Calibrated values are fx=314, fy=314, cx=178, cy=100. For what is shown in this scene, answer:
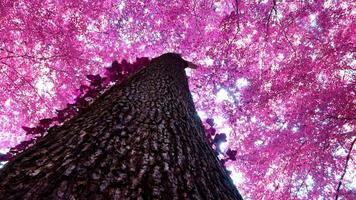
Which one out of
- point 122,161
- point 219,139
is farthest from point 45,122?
point 122,161

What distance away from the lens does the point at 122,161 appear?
153cm

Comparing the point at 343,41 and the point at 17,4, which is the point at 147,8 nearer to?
the point at 17,4

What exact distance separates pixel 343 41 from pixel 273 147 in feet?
11.3

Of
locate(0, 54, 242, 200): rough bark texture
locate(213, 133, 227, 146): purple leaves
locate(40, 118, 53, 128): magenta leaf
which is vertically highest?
locate(213, 133, 227, 146): purple leaves

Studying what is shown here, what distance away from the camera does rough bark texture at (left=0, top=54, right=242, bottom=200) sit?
1246 mm

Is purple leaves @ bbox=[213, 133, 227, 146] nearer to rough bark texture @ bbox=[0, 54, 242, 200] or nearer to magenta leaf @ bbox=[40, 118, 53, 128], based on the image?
rough bark texture @ bbox=[0, 54, 242, 200]

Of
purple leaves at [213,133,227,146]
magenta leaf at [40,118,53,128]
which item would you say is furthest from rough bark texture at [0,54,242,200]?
purple leaves at [213,133,227,146]

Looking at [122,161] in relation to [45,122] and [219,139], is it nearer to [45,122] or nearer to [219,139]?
[45,122]

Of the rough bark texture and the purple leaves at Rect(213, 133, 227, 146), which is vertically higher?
the purple leaves at Rect(213, 133, 227, 146)

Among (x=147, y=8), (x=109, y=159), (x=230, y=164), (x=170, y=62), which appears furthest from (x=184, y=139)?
(x=230, y=164)

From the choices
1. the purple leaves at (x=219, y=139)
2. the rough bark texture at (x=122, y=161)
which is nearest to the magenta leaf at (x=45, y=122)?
the rough bark texture at (x=122, y=161)

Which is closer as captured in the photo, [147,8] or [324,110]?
[324,110]

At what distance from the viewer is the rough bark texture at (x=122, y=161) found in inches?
49.1

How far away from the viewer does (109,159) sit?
151cm
